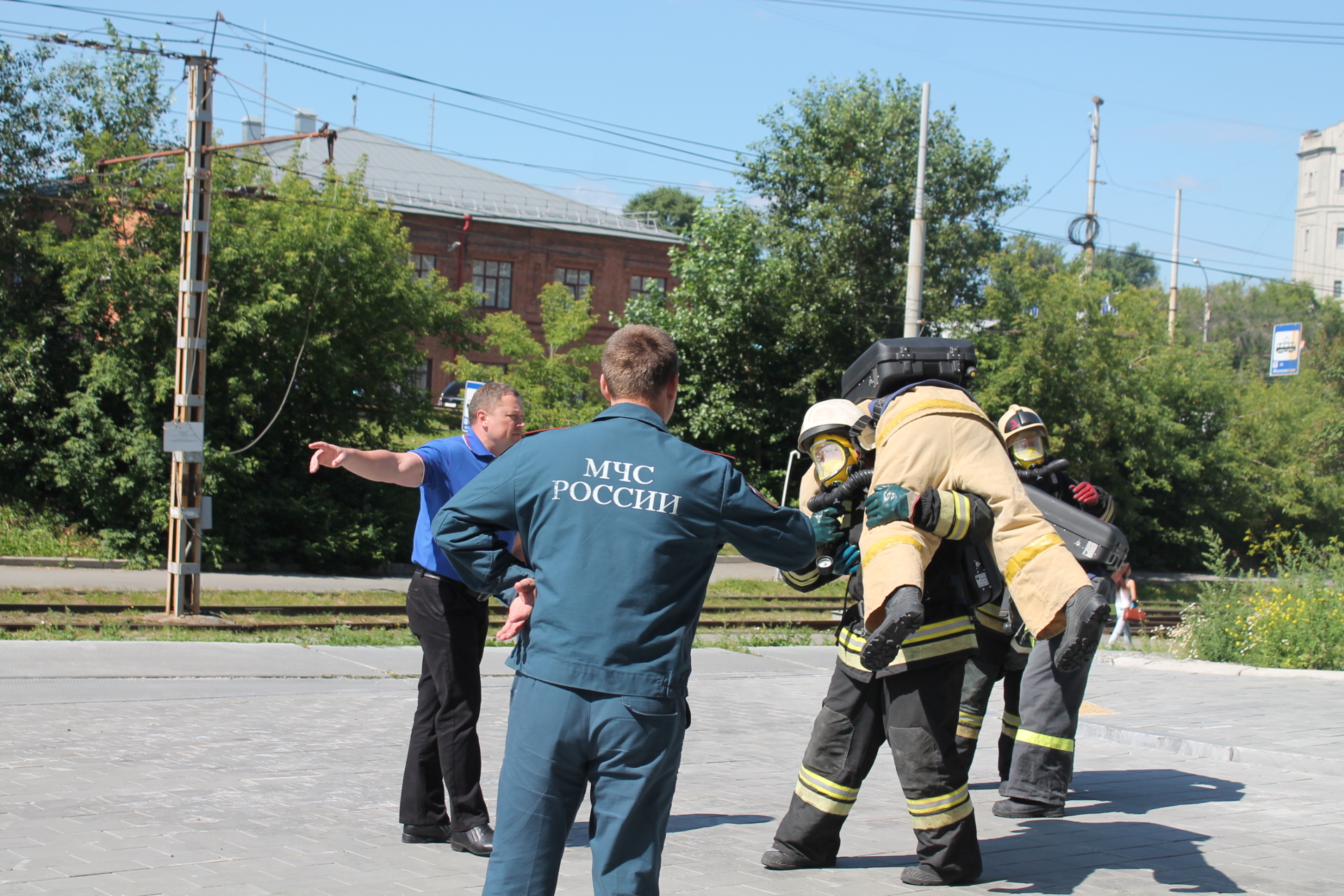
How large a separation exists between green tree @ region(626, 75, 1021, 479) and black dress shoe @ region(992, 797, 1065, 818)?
28.2 metres

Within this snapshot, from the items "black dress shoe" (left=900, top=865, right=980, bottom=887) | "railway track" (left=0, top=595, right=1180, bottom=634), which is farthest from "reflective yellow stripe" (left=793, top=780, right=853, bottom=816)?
"railway track" (left=0, top=595, right=1180, bottom=634)

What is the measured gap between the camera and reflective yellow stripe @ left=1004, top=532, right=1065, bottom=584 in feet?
14.5

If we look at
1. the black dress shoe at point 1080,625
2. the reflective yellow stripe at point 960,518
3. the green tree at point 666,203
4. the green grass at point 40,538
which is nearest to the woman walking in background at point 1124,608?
the black dress shoe at point 1080,625

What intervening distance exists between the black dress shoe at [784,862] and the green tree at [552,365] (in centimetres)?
2650

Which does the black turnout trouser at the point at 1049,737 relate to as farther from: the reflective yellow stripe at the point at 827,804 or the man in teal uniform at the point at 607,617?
the man in teal uniform at the point at 607,617

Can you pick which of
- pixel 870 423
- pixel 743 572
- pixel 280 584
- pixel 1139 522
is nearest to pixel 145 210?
pixel 280 584

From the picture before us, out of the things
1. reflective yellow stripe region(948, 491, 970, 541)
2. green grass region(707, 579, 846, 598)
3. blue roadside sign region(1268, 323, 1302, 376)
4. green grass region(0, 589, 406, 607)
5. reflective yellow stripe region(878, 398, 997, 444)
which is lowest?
green grass region(707, 579, 846, 598)

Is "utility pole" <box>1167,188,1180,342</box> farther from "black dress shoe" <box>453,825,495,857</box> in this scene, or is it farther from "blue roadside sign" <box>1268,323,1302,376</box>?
"black dress shoe" <box>453,825,495,857</box>

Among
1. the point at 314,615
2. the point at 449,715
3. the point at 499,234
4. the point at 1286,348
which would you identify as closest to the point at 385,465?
the point at 449,715

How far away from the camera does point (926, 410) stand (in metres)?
4.58

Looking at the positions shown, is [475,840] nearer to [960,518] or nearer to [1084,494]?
[960,518]

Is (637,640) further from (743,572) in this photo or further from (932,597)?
(743,572)

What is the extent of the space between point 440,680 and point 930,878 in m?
2.22

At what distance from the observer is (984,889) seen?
4730 mm
